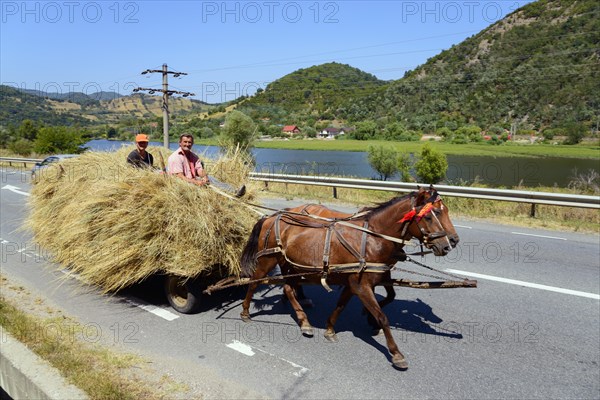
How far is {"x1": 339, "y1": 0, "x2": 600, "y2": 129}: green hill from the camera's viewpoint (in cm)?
7875

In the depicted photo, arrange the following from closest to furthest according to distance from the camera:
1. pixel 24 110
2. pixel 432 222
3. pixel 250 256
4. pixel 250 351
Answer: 1. pixel 432 222
2. pixel 250 351
3. pixel 250 256
4. pixel 24 110

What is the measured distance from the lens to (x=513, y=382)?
3.57m

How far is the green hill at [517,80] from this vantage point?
78.8 metres

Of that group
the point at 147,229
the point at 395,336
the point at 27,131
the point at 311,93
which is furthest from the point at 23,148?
the point at 311,93

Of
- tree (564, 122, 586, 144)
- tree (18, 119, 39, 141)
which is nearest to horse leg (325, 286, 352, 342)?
tree (18, 119, 39, 141)

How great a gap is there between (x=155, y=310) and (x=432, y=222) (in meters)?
3.64

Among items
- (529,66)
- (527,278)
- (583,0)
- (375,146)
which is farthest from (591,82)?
(527,278)

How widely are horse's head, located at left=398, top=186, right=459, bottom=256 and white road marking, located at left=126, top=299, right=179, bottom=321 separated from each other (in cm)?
315

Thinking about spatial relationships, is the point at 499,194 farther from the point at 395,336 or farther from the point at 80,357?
the point at 80,357

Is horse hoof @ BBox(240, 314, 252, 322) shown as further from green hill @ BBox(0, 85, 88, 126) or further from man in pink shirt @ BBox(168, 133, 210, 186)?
green hill @ BBox(0, 85, 88, 126)

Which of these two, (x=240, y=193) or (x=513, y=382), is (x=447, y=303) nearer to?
(x=513, y=382)

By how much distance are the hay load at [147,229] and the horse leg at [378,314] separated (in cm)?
160

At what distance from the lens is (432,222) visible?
3.77 metres

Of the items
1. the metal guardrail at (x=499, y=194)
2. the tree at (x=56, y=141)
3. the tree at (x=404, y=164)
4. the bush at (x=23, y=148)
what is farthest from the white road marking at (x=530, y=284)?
the bush at (x=23, y=148)
